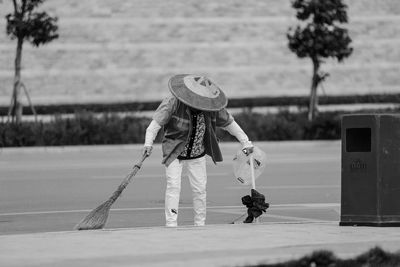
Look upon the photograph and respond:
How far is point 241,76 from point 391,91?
5.23 meters

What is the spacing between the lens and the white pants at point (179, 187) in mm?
13914

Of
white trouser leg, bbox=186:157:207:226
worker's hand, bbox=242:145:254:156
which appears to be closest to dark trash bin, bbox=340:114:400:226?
worker's hand, bbox=242:145:254:156

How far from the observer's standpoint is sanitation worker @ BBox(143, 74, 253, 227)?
1383cm

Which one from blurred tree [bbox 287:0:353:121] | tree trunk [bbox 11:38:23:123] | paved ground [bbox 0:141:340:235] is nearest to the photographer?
paved ground [bbox 0:141:340:235]

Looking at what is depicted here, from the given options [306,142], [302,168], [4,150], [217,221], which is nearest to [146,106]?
[306,142]

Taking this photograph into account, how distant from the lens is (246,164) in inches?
585

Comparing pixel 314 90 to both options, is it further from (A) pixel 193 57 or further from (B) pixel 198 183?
(B) pixel 198 183

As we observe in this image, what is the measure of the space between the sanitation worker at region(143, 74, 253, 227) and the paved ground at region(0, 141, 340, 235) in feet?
6.48

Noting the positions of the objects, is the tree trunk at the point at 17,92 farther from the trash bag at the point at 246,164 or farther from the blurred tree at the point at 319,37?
the trash bag at the point at 246,164

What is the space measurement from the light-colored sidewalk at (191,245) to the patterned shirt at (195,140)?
95 cm

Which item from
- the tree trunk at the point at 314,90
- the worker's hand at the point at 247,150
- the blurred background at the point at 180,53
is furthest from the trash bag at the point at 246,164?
the blurred background at the point at 180,53

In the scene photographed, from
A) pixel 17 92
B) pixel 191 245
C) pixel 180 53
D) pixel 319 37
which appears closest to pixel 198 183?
pixel 191 245

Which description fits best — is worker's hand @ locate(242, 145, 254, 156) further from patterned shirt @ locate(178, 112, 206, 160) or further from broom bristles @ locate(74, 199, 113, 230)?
broom bristles @ locate(74, 199, 113, 230)

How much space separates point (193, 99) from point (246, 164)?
1.43 meters
